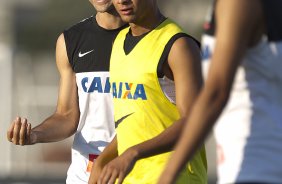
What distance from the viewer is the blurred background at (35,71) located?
18.5m

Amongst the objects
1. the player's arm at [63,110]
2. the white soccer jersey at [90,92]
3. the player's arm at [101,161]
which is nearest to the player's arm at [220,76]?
the player's arm at [101,161]

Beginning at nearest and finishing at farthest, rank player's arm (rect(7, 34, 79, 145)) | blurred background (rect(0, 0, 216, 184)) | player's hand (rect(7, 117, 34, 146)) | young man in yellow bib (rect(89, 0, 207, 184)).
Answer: young man in yellow bib (rect(89, 0, 207, 184)) → player's hand (rect(7, 117, 34, 146)) → player's arm (rect(7, 34, 79, 145)) → blurred background (rect(0, 0, 216, 184))

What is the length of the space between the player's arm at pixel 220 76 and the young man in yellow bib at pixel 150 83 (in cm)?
162

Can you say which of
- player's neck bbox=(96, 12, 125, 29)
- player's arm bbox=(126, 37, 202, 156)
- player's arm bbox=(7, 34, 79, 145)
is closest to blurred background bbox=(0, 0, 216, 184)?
player's arm bbox=(7, 34, 79, 145)

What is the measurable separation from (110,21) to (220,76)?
309cm

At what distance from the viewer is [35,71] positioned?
2514cm

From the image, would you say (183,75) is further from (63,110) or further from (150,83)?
(63,110)

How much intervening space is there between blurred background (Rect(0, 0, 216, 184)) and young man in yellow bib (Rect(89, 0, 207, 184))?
958 cm

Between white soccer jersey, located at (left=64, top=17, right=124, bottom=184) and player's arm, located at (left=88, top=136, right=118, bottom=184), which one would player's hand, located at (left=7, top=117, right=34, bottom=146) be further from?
white soccer jersey, located at (left=64, top=17, right=124, bottom=184)

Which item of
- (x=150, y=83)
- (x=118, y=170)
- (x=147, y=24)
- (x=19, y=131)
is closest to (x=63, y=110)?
(x=19, y=131)

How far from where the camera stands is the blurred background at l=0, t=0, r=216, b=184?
60.6 ft

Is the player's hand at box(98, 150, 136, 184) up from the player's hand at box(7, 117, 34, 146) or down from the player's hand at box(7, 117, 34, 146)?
up

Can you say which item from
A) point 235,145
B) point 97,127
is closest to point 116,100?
point 97,127

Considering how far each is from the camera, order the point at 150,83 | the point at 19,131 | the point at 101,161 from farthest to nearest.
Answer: the point at 19,131 → the point at 101,161 → the point at 150,83
